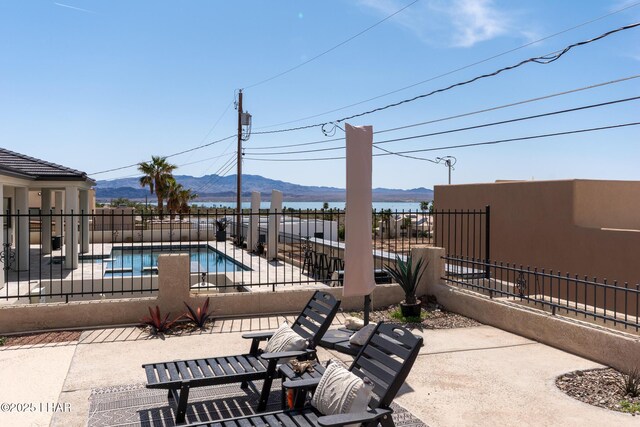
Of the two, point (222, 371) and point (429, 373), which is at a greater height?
point (222, 371)

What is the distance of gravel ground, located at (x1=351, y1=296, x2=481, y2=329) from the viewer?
27.6 feet

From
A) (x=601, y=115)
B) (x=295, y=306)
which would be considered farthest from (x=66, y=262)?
(x=601, y=115)

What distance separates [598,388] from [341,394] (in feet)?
Answer: 11.4

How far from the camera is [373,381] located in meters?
3.95

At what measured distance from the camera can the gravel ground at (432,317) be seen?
27.6 ft

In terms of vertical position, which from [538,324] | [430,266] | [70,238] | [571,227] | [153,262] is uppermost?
[571,227]

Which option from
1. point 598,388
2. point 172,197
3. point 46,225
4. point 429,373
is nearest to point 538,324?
point 598,388

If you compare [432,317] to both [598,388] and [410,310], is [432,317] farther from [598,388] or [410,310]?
[598,388]

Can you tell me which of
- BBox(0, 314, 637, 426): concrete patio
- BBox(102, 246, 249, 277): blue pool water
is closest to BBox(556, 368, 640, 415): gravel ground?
BBox(0, 314, 637, 426): concrete patio

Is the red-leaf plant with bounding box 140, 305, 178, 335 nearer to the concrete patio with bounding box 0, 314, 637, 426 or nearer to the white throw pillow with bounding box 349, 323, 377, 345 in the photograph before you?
the concrete patio with bounding box 0, 314, 637, 426

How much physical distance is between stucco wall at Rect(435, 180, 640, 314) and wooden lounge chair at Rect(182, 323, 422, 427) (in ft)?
31.7

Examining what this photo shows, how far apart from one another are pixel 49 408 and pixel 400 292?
6.70m

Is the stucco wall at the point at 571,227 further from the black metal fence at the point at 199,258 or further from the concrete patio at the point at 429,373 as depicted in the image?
the concrete patio at the point at 429,373

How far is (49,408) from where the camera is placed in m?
4.85
